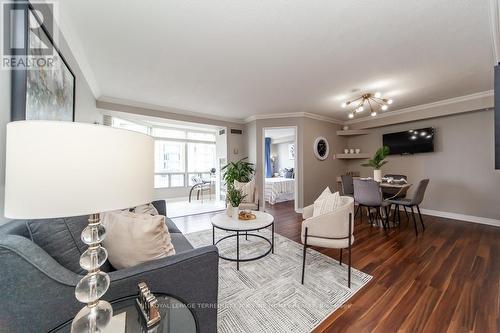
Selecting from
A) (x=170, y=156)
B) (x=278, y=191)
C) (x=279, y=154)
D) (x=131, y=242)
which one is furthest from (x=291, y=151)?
(x=131, y=242)

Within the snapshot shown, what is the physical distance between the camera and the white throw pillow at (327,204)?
211 centimetres

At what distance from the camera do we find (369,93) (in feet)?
10.9

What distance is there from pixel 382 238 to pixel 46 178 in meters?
3.72

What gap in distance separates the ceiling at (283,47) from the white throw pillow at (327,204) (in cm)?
164

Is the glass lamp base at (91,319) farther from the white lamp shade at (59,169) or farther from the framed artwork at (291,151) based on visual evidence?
the framed artwork at (291,151)

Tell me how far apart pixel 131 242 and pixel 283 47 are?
2225mm

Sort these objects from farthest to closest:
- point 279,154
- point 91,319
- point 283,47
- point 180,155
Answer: point 279,154, point 180,155, point 283,47, point 91,319

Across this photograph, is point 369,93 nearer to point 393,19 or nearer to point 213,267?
point 393,19

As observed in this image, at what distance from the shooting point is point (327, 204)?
215cm

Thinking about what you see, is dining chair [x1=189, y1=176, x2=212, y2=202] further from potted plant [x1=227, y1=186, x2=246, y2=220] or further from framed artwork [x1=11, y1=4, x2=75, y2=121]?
framed artwork [x1=11, y1=4, x2=75, y2=121]

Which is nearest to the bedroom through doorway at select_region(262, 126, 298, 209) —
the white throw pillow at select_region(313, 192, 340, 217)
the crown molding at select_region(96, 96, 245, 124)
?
the crown molding at select_region(96, 96, 245, 124)

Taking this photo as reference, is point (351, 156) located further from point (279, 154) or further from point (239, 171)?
point (279, 154)

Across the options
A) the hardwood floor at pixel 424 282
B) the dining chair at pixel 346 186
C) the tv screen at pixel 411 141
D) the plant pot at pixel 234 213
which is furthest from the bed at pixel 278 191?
the plant pot at pixel 234 213

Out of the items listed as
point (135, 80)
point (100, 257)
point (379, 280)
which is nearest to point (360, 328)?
point (379, 280)
